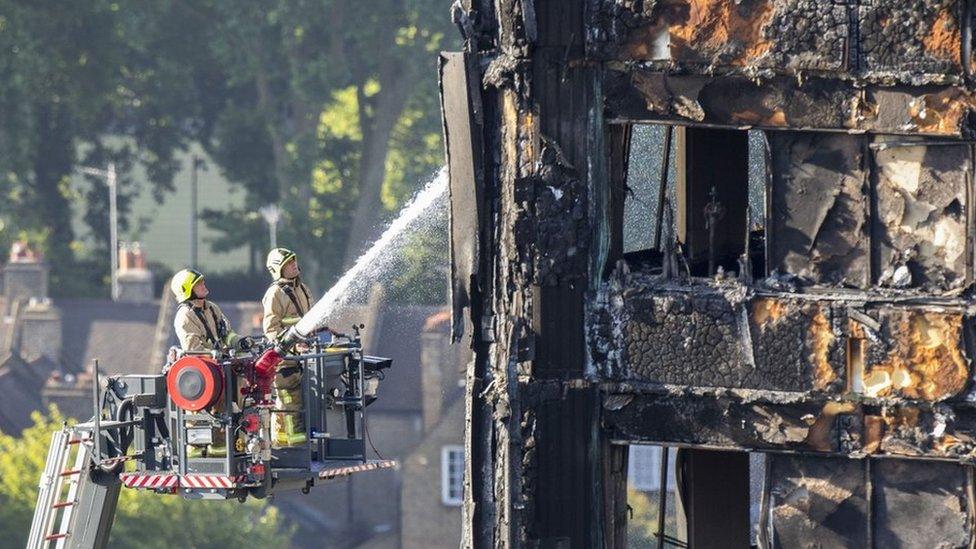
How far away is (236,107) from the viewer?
253 feet

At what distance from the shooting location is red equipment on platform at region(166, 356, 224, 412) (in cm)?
1678

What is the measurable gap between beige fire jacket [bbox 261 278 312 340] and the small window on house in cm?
4312

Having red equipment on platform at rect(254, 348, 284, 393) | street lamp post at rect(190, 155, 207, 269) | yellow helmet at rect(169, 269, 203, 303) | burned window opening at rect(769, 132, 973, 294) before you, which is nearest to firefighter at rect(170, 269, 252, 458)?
yellow helmet at rect(169, 269, 203, 303)

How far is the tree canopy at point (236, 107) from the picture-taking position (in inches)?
2761

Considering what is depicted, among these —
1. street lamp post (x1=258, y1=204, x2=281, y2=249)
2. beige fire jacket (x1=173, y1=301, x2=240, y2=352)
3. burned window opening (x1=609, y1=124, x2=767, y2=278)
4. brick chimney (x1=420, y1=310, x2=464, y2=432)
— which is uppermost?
street lamp post (x1=258, y1=204, x2=281, y2=249)

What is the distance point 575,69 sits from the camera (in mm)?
14953

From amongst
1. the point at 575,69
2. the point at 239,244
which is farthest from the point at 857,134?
the point at 239,244

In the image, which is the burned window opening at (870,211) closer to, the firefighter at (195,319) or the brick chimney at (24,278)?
the firefighter at (195,319)

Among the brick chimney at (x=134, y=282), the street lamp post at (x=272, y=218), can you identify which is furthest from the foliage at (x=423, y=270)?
the brick chimney at (x=134, y=282)

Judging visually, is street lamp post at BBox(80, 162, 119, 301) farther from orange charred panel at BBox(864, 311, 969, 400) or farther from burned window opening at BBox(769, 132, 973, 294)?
orange charred panel at BBox(864, 311, 969, 400)

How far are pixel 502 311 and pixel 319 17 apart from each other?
55472 mm

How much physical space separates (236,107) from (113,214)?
220 inches

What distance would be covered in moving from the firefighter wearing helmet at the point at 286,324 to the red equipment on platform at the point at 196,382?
0.83m

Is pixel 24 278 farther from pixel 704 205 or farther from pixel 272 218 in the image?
pixel 704 205
